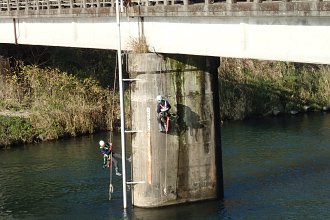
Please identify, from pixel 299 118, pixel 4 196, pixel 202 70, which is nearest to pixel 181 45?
pixel 202 70

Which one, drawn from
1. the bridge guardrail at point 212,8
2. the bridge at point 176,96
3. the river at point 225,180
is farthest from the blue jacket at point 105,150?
the bridge guardrail at point 212,8

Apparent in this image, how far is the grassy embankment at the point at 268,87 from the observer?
1640 inches

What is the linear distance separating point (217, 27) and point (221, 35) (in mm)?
317

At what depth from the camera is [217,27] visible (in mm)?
21016

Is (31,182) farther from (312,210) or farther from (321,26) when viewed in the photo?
(321,26)

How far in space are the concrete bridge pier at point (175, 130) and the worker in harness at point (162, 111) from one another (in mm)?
273

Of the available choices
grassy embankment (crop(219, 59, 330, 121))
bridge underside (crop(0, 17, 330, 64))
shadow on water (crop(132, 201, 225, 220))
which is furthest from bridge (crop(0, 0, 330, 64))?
grassy embankment (crop(219, 59, 330, 121))

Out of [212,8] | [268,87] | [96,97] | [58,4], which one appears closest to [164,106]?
[212,8]

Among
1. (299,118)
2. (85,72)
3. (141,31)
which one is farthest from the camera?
(85,72)

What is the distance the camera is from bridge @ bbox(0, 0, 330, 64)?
17.8m

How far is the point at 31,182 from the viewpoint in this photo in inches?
1121

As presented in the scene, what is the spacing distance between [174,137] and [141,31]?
4149 millimetres

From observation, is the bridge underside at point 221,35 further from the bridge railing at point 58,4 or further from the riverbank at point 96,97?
the riverbank at point 96,97

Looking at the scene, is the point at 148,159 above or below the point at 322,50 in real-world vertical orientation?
below
